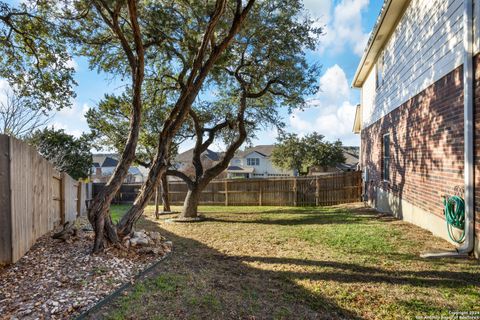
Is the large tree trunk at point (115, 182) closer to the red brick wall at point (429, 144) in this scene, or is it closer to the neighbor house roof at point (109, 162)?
the red brick wall at point (429, 144)

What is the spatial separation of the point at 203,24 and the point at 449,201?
732 cm

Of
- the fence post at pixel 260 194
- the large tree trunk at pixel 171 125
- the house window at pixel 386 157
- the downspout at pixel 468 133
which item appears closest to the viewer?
the downspout at pixel 468 133

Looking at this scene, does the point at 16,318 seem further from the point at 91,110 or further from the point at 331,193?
the point at 331,193

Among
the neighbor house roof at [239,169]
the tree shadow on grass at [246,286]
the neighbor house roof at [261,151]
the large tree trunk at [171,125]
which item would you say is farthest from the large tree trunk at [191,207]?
the neighbor house roof at [261,151]

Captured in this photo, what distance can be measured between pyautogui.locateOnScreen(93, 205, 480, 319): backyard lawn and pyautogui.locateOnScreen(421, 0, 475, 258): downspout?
398mm

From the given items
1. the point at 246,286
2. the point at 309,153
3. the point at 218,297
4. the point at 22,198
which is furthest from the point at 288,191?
the point at 309,153

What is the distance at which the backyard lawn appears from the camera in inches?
124

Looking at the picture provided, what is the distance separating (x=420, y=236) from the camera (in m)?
6.07

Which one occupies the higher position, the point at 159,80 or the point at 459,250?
the point at 159,80

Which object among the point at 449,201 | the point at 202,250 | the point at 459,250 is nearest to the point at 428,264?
the point at 459,250

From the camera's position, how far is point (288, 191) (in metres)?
14.2

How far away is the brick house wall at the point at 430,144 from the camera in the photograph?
504 centimetres

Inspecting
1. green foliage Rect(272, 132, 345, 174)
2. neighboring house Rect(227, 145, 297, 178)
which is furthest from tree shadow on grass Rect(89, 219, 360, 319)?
neighboring house Rect(227, 145, 297, 178)

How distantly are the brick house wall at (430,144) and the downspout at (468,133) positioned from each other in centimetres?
10
